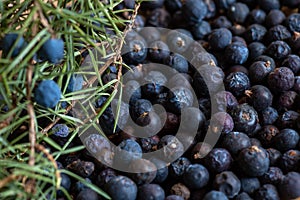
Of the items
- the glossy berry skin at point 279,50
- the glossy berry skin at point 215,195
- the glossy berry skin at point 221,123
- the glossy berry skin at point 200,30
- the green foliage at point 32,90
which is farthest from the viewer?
the glossy berry skin at point 200,30

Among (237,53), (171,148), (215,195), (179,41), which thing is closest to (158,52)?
(179,41)

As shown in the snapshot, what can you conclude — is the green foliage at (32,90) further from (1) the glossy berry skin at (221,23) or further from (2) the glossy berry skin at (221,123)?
(1) the glossy berry skin at (221,23)

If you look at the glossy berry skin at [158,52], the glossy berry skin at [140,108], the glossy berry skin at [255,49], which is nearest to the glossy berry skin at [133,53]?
the glossy berry skin at [158,52]

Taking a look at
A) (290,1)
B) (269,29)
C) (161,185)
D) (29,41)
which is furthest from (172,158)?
(290,1)

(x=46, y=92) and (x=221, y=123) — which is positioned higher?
(x=46, y=92)

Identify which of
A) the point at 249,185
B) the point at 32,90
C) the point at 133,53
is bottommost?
the point at 249,185

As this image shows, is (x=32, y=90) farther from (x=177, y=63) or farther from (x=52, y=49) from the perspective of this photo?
(x=177, y=63)

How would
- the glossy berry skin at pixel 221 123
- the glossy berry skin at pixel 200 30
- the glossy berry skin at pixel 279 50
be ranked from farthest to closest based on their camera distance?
the glossy berry skin at pixel 200 30 → the glossy berry skin at pixel 279 50 → the glossy berry skin at pixel 221 123
